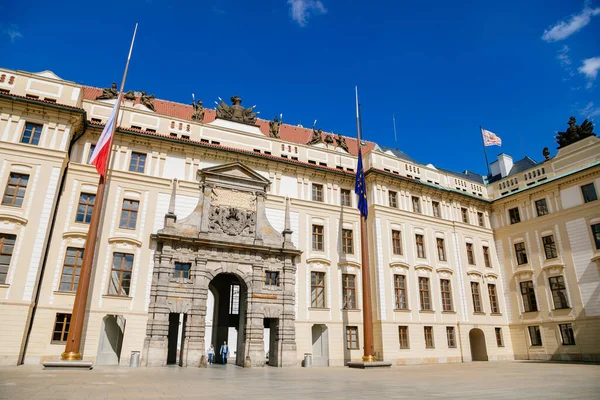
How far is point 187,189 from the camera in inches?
1061

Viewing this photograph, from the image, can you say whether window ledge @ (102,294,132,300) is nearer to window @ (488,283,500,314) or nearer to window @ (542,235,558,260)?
window @ (488,283,500,314)

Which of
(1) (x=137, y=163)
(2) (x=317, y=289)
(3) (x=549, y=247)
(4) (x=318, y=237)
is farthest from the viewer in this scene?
(3) (x=549, y=247)

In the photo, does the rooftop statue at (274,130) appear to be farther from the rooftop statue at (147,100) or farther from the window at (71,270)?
the window at (71,270)

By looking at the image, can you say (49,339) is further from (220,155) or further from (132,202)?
(220,155)

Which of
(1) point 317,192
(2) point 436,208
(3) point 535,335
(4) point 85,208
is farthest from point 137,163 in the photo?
(3) point 535,335

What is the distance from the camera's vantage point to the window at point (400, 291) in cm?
2980

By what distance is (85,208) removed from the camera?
24219 mm

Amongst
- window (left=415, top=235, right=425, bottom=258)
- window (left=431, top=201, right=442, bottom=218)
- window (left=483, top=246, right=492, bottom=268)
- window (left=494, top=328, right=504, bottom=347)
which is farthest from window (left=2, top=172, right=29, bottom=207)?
window (left=494, top=328, right=504, bottom=347)

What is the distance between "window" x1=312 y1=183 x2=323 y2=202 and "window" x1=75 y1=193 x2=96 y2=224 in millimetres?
15289

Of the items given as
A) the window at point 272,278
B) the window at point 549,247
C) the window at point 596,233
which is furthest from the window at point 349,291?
the window at point 596,233

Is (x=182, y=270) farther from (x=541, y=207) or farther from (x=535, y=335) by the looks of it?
(x=541, y=207)

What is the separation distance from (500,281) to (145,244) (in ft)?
97.5

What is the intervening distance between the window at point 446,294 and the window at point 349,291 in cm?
792

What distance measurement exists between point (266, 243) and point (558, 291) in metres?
23.3
